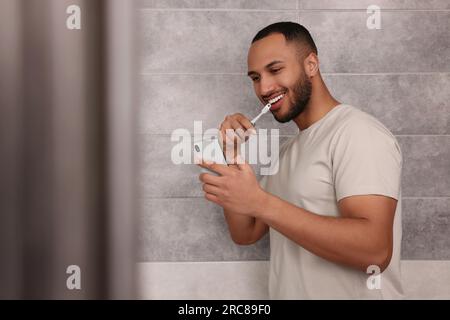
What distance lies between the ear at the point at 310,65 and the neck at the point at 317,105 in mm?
11

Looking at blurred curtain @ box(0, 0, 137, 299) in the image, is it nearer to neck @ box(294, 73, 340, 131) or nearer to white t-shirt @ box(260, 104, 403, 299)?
white t-shirt @ box(260, 104, 403, 299)

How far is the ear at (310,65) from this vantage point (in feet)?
2.85

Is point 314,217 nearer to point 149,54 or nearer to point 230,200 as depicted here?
point 230,200

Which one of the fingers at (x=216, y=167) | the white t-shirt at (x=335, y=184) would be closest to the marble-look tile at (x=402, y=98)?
the white t-shirt at (x=335, y=184)

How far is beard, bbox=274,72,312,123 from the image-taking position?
86 centimetres

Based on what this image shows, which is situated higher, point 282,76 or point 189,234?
point 282,76

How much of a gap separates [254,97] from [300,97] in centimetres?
23

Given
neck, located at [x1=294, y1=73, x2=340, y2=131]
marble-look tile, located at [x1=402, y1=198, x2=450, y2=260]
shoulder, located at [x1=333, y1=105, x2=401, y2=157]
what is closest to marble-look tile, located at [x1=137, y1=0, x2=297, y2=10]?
neck, located at [x1=294, y1=73, x2=340, y2=131]

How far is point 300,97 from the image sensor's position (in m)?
0.86

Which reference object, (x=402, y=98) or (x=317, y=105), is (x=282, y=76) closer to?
(x=317, y=105)

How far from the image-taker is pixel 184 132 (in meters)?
1.06

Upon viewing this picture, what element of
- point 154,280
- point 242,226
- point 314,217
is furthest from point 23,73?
point 154,280

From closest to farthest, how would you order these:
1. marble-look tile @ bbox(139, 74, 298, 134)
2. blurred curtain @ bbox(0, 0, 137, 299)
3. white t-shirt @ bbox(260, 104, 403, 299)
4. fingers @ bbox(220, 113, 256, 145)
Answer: blurred curtain @ bbox(0, 0, 137, 299)
white t-shirt @ bbox(260, 104, 403, 299)
fingers @ bbox(220, 113, 256, 145)
marble-look tile @ bbox(139, 74, 298, 134)

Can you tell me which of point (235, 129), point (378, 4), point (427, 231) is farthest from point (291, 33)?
point (427, 231)
